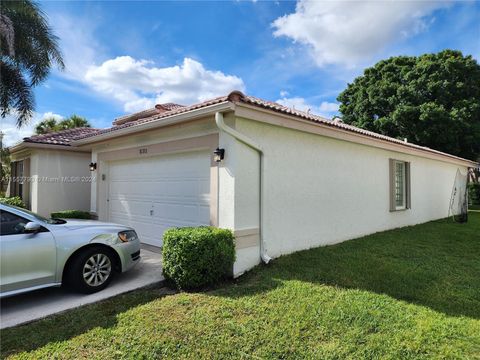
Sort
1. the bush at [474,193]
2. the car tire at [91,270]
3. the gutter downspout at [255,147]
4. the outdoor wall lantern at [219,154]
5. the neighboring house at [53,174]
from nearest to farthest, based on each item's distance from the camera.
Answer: the car tire at [91,270], the gutter downspout at [255,147], the outdoor wall lantern at [219,154], the neighboring house at [53,174], the bush at [474,193]

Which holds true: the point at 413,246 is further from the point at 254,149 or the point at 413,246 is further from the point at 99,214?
the point at 99,214

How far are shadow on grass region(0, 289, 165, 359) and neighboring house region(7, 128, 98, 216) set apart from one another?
7.86 metres

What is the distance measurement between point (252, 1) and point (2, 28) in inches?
303

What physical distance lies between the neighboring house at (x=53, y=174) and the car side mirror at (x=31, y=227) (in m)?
7.09

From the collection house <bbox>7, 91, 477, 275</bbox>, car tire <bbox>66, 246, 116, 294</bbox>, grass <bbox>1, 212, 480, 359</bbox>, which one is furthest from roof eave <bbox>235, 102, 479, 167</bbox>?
car tire <bbox>66, 246, 116, 294</bbox>

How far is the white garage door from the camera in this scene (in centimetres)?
643

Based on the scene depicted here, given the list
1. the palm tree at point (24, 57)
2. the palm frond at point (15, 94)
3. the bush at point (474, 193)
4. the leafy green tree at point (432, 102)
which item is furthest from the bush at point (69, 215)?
the bush at point (474, 193)

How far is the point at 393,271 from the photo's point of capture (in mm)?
5727

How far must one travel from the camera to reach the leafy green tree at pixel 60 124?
19672mm

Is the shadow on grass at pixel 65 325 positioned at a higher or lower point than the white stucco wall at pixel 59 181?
lower

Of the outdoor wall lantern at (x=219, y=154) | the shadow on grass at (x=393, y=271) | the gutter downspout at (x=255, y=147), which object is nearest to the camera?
the shadow on grass at (x=393, y=271)

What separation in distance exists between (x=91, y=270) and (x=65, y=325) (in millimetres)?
1099

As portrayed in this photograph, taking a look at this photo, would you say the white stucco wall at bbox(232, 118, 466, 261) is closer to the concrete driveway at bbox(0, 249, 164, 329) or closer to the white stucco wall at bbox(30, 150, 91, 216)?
the concrete driveway at bbox(0, 249, 164, 329)

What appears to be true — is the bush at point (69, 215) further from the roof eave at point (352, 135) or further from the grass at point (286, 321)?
the roof eave at point (352, 135)
